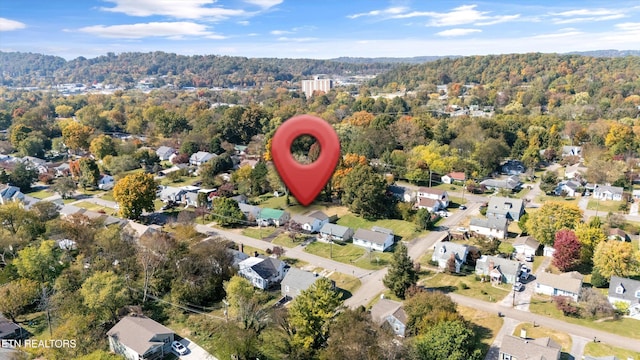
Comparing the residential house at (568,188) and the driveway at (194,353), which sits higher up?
the residential house at (568,188)

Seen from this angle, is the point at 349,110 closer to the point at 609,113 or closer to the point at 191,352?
A: the point at 609,113

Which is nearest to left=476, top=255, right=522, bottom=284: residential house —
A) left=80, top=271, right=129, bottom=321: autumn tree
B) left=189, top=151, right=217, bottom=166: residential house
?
left=80, top=271, right=129, bottom=321: autumn tree

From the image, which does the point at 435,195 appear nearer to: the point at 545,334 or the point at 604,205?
the point at 604,205

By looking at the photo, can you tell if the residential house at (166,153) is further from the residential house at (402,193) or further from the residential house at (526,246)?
the residential house at (526,246)

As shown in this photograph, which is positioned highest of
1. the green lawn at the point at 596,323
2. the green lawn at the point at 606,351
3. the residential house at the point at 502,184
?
the residential house at the point at 502,184

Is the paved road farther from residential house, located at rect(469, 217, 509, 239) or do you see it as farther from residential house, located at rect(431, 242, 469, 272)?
residential house, located at rect(469, 217, 509, 239)

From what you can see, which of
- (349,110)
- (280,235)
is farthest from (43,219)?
(349,110)

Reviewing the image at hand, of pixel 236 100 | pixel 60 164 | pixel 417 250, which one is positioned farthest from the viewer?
pixel 236 100

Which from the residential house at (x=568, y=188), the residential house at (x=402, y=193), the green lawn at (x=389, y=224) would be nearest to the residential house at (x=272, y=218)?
the green lawn at (x=389, y=224)
